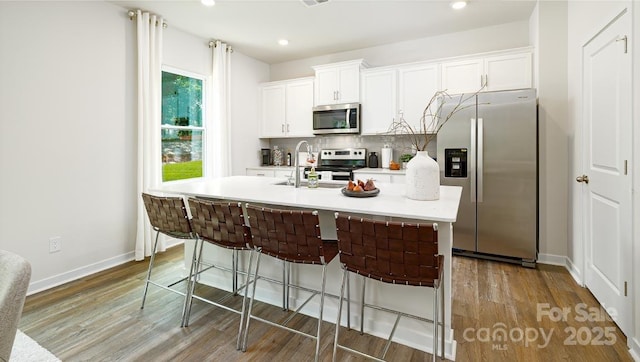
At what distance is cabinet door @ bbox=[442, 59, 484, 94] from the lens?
3.82 m

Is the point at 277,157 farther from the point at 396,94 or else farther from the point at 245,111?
the point at 396,94

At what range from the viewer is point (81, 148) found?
3125 mm

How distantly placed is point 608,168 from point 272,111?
14.2ft

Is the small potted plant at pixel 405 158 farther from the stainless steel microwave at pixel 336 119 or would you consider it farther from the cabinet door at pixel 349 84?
the cabinet door at pixel 349 84

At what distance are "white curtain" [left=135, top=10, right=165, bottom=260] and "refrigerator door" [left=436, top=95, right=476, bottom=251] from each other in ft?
10.8

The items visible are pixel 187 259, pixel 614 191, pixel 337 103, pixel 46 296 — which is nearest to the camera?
pixel 614 191

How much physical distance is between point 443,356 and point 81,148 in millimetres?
3576

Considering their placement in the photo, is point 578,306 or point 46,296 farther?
point 46,296

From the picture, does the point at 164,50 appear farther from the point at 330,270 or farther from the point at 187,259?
the point at 330,270

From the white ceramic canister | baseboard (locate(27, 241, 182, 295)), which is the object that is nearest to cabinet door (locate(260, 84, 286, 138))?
the white ceramic canister

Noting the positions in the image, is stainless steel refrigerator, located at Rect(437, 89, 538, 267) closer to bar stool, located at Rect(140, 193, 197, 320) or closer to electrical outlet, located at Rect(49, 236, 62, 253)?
bar stool, located at Rect(140, 193, 197, 320)

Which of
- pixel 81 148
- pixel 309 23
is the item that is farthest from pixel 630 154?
pixel 81 148

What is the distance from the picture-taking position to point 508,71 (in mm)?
3680

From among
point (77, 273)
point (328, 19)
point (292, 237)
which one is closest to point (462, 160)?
point (328, 19)
